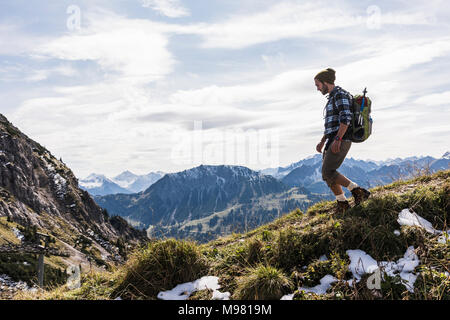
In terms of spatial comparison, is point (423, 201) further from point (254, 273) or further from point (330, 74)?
point (254, 273)

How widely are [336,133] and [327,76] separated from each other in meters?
1.57

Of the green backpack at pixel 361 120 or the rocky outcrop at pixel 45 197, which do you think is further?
the rocky outcrop at pixel 45 197

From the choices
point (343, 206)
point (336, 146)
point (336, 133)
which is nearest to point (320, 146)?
point (336, 133)

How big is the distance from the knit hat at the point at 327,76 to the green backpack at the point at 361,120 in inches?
35.3

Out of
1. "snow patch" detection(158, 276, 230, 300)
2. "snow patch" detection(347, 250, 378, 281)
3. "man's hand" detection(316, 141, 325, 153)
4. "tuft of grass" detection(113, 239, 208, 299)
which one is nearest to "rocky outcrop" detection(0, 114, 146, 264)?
"tuft of grass" detection(113, 239, 208, 299)

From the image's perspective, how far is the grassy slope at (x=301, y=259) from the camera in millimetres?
4984

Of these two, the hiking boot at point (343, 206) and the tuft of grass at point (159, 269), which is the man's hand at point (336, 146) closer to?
the hiking boot at point (343, 206)

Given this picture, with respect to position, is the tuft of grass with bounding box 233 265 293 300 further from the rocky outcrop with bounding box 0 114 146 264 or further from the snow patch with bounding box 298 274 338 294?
the rocky outcrop with bounding box 0 114 146 264

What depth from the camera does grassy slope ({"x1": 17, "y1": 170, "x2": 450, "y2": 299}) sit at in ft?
16.4

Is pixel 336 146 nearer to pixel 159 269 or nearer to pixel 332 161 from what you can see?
pixel 332 161

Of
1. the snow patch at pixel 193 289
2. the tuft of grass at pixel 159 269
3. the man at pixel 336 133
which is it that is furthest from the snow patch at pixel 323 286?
the man at pixel 336 133

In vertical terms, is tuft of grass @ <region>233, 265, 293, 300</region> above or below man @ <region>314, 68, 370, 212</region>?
below

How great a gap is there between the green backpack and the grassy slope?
1631 mm

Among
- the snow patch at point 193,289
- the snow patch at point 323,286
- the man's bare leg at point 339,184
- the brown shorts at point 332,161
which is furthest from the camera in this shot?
the man's bare leg at point 339,184
